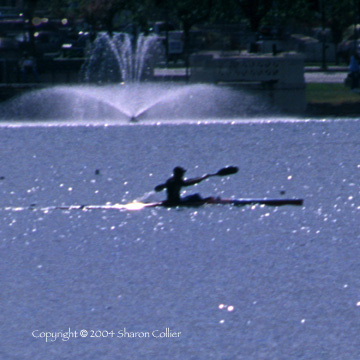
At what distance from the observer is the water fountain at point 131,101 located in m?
33.8

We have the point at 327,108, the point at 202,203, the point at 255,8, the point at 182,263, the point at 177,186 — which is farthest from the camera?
the point at 255,8

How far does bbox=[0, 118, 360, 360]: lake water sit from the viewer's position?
29.7 feet

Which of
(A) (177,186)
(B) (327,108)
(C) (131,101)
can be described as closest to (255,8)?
(C) (131,101)

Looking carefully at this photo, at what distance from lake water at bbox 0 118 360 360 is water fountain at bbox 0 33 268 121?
10525mm

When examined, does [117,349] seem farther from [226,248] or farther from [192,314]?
[226,248]

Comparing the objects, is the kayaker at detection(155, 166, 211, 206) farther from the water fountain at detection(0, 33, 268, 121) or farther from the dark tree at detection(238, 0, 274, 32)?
the dark tree at detection(238, 0, 274, 32)

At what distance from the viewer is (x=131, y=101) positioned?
116 ft

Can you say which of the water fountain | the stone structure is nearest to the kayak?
the water fountain

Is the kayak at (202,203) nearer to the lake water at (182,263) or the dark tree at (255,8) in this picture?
the lake water at (182,263)

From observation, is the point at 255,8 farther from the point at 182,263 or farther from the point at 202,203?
the point at 182,263

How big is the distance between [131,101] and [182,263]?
23584 millimetres

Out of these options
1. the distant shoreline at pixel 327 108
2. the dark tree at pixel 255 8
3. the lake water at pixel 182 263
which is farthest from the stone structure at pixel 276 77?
the lake water at pixel 182 263

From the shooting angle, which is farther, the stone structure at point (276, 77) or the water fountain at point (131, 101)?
the water fountain at point (131, 101)

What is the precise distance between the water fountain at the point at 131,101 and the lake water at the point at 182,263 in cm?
1053
